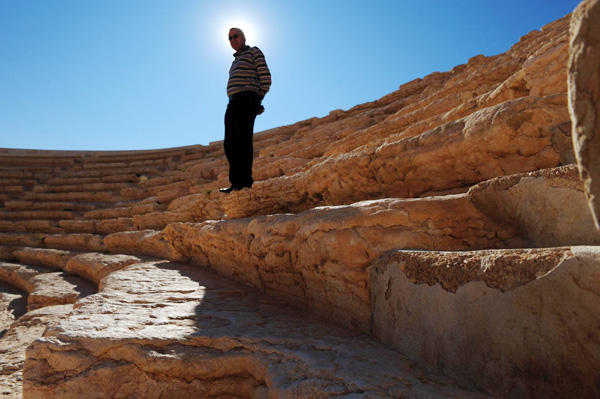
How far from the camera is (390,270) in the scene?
1.58 metres

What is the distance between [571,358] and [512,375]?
7.1 inches

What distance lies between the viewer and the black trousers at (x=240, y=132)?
3.72 metres

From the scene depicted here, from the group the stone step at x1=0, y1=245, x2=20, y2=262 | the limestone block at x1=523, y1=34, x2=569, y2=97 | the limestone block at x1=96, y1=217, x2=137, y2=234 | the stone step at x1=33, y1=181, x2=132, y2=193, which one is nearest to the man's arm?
the limestone block at x1=523, y1=34, x2=569, y2=97

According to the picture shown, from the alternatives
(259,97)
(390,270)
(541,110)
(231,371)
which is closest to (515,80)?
(541,110)

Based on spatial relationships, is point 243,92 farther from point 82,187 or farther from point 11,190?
point 11,190

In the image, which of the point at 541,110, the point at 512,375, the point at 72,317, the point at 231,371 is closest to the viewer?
the point at 512,375

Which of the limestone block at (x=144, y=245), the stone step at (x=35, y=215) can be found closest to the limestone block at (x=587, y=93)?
the limestone block at (x=144, y=245)

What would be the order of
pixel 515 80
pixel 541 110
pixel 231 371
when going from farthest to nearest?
pixel 515 80 < pixel 541 110 < pixel 231 371

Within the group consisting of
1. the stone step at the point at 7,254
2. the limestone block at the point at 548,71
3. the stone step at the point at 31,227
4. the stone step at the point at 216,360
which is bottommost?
the stone step at the point at 7,254

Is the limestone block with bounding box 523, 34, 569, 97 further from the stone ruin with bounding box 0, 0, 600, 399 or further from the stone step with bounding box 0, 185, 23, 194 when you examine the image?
the stone step with bounding box 0, 185, 23, 194

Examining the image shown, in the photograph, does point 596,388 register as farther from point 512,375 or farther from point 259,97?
point 259,97

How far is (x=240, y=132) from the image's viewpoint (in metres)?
3.82

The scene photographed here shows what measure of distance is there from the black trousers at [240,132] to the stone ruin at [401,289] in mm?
686

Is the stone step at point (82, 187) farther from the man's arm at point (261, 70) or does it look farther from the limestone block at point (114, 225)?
the man's arm at point (261, 70)
